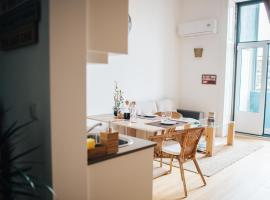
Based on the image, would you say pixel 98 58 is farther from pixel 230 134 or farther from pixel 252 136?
pixel 252 136

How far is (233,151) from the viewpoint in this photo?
468 cm

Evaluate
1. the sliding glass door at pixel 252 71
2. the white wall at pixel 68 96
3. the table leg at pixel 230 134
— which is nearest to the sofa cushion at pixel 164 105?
the table leg at pixel 230 134

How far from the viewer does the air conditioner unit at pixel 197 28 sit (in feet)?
18.8

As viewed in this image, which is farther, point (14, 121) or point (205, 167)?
point (205, 167)

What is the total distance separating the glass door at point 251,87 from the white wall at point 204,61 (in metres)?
0.58

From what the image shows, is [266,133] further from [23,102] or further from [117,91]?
[23,102]

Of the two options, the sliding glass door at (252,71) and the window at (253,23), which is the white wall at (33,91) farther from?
the window at (253,23)

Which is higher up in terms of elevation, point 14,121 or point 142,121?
point 14,121

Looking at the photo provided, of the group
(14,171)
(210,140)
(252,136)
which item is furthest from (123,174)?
(252,136)

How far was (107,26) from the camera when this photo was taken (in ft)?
5.21

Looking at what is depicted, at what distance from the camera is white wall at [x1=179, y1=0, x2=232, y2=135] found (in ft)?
19.0

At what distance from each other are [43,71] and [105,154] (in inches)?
26.5

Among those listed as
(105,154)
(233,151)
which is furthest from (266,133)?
(105,154)

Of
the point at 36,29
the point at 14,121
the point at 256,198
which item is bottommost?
the point at 256,198
